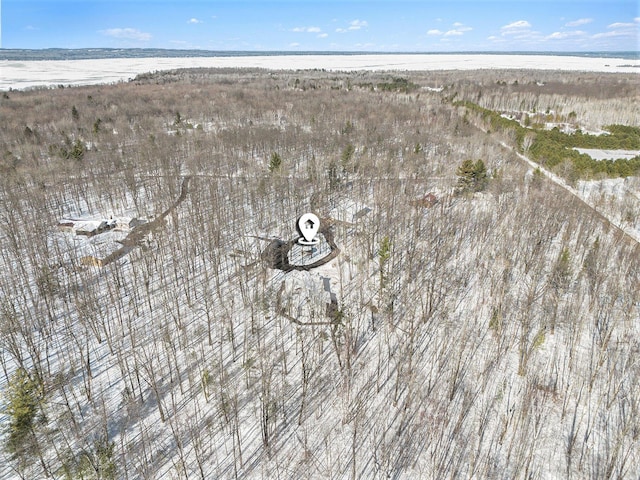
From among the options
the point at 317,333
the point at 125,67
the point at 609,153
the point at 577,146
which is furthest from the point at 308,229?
the point at 125,67

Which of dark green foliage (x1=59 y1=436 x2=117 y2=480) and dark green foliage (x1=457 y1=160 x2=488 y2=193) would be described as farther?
dark green foliage (x1=457 y1=160 x2=488 y2=193)

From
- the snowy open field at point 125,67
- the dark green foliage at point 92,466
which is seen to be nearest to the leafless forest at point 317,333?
the dark green foliage at point 92,466

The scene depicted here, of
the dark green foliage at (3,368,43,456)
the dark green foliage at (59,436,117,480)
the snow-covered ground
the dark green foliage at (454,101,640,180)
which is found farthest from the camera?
the snow-covered ground

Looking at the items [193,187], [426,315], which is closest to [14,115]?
[193,187]

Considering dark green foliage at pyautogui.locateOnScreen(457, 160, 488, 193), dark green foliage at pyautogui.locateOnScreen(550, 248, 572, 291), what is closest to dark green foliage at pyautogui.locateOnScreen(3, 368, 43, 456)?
dark green foliage at pyautogui.locateOnScreen(550, 248, 572, 291)

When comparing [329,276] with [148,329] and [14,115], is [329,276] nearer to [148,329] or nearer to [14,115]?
[148,329]

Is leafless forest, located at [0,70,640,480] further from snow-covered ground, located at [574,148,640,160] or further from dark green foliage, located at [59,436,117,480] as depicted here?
snow-covered ground, located at [574,148,640,160]

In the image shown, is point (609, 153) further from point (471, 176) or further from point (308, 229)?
point (308, 229)
